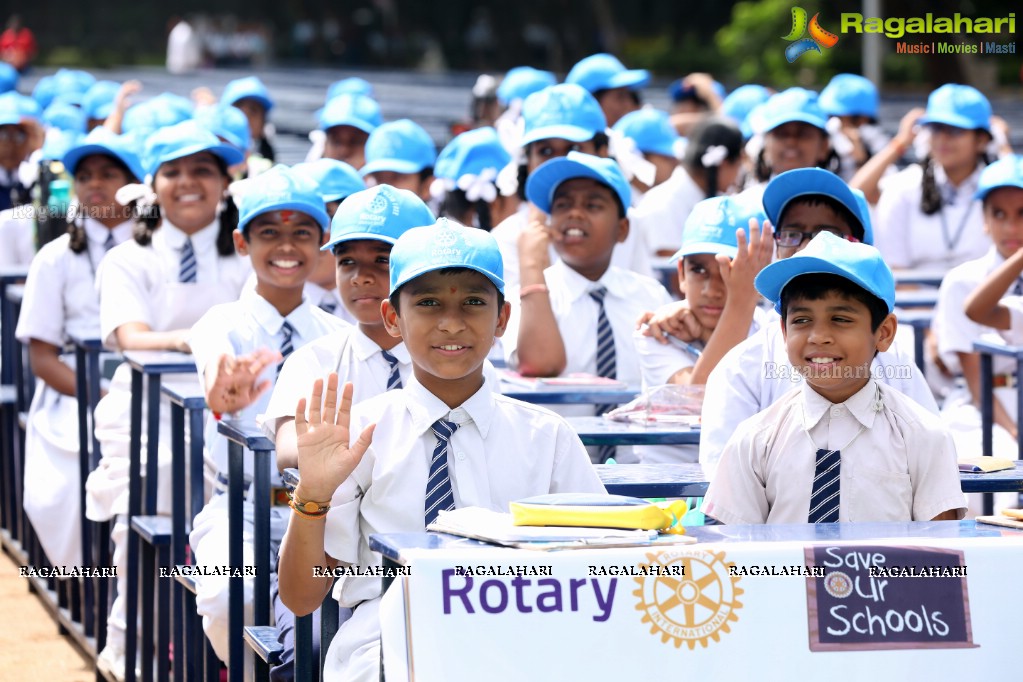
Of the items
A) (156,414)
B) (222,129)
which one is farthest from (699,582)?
(222,129)

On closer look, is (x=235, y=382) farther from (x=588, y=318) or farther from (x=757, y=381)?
(x=588, y=318)

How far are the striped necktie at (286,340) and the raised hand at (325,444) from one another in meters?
1.75

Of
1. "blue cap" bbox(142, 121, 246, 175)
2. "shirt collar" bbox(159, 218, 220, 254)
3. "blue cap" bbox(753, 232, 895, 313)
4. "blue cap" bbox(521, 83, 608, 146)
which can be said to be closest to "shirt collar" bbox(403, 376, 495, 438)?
"blue cap" bbox(753, 232, 895, 313)

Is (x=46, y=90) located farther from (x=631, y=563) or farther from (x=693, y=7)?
(x=693, y=7)

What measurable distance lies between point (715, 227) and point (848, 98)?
19.4 feet

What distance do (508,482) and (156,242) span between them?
2.93 meters

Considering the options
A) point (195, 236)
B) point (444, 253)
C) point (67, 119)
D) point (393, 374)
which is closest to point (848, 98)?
point (67, 119)

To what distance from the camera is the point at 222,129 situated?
851 cm

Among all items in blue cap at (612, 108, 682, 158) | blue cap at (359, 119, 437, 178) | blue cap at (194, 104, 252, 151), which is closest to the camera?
blue cap at (359, 119, 437, 178)

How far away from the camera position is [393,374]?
4.39 metres

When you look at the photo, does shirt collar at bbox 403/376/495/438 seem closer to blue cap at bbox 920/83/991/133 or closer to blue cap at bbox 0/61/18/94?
blue cap at bbox 920/83/991/133

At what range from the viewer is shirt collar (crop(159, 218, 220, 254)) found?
243 inches

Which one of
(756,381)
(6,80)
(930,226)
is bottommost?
(756,381)

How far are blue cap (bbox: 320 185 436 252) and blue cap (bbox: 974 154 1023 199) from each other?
2.83 m
